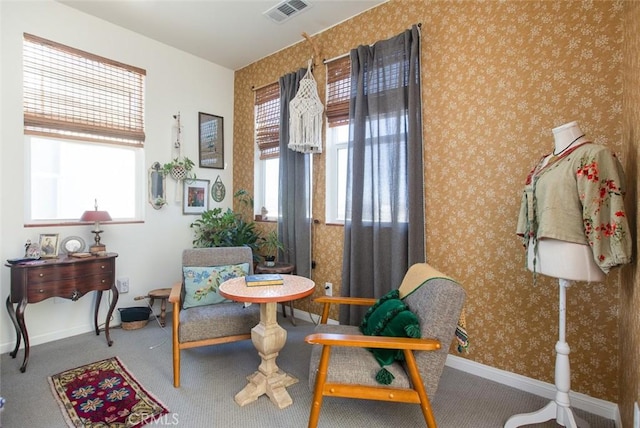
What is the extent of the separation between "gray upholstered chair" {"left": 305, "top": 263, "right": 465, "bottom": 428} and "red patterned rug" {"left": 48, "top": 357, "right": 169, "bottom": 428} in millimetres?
1034

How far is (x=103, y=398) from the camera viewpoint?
2.02 m

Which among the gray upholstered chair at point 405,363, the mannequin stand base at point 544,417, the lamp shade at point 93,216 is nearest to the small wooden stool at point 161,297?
the lamp shade at point 93,216

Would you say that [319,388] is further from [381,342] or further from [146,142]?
[146,142]

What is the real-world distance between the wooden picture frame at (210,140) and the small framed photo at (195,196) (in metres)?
0.24

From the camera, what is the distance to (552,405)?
176 cm

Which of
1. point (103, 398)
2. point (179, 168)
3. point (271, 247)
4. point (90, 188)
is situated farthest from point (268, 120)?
point (103, 398)

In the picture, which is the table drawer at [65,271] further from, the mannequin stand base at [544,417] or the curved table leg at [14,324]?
the mannequin stand base at [544,417]

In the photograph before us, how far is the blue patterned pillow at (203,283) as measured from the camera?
8.32 feet

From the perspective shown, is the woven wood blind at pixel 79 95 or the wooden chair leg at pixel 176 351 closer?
the wooden chair leg at pixel 176 351

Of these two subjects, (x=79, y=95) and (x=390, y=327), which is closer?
(x=390, y=327)

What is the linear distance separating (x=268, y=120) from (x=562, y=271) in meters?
3.19

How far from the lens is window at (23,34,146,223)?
281 centimetres

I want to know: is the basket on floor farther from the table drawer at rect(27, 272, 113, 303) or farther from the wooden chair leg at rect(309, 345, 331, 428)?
the wooden chair leg at rect(309, 345, 331, 428)

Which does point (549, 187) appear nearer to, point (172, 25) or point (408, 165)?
point (408, 165)
